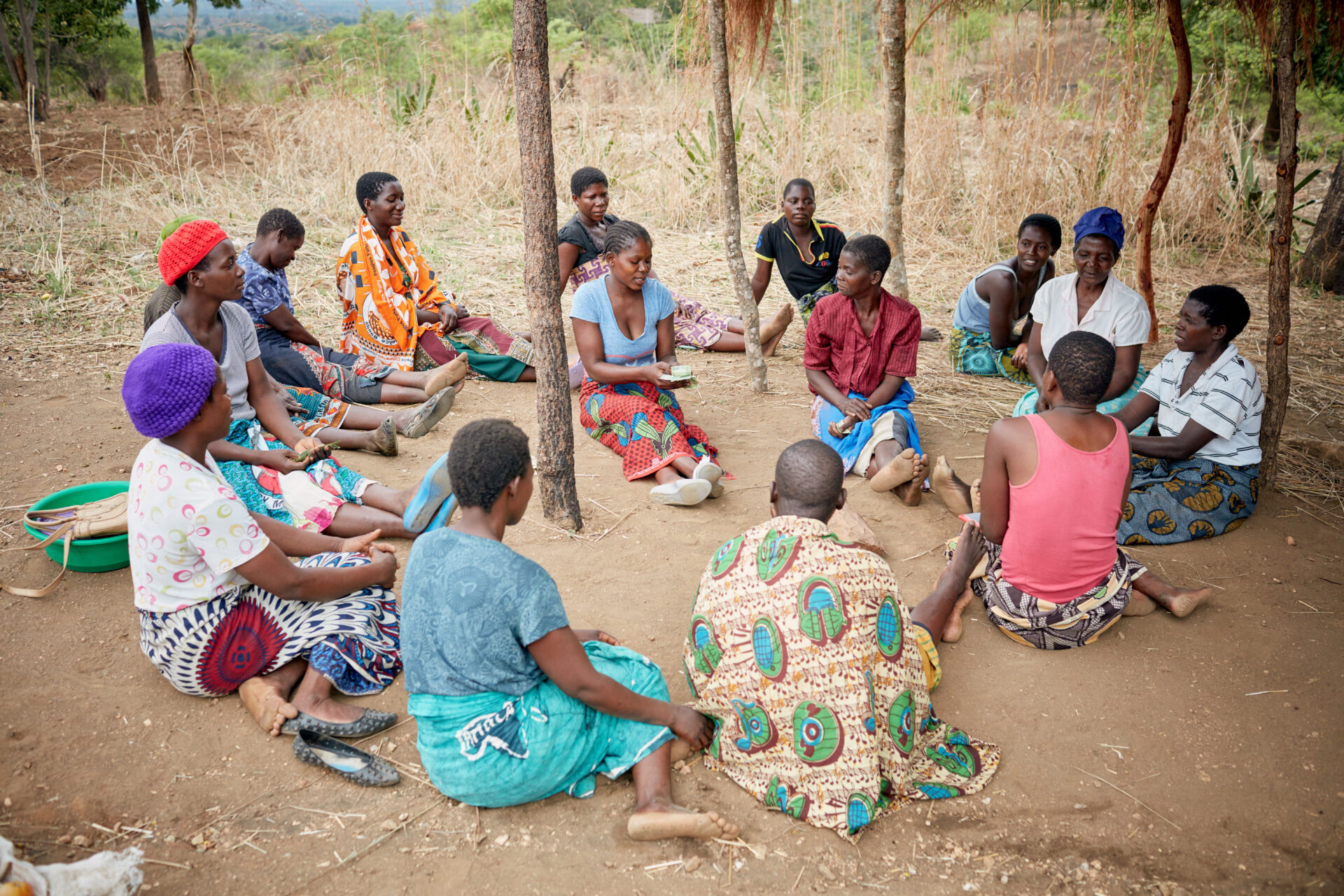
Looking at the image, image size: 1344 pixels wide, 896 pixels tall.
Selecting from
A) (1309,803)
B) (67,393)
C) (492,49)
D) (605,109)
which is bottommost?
(1309,803)

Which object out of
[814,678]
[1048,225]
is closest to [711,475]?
[814,678]

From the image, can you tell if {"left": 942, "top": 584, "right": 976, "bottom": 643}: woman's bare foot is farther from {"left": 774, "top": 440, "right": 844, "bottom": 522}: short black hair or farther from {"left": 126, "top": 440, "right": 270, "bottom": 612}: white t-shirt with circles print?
{"left": 126, "top": 440, "right": 270, "bottom": 612}: white t-shirt with circles print

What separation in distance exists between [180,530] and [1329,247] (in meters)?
8.02

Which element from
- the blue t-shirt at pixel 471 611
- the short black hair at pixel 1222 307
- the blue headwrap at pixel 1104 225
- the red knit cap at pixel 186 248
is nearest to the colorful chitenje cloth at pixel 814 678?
the blue t-shirt at pixel 471 611

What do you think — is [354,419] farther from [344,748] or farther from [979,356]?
[979,356]

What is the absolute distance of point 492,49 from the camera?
523 inches

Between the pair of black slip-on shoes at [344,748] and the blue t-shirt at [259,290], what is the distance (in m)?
2.81

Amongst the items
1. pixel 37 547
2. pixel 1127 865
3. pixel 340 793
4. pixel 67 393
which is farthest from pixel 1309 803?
pixel 67 393

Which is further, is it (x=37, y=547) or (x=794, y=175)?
(x=794, y=175)

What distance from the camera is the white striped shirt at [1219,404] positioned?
11.5 feet

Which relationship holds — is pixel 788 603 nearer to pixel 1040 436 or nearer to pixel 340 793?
pixel 1040 436

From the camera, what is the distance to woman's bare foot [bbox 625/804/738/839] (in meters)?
2.02

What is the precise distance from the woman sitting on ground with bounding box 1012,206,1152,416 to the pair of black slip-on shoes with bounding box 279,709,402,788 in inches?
125

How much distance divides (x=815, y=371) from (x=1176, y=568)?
177 cm
